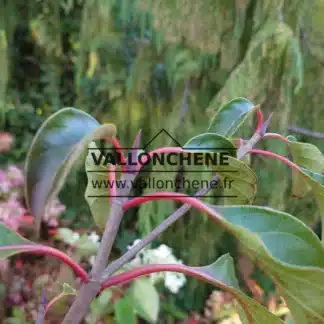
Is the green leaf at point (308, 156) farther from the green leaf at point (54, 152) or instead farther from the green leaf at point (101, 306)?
the green leaf at point (101, 306)

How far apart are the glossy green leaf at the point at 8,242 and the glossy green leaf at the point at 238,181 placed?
0.49 ft

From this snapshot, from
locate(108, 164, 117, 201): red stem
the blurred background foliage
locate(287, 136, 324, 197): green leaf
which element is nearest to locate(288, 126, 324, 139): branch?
the blurred background foliage

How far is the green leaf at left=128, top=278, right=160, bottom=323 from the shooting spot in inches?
47.1

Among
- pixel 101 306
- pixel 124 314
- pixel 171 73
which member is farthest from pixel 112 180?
pixel 171 73

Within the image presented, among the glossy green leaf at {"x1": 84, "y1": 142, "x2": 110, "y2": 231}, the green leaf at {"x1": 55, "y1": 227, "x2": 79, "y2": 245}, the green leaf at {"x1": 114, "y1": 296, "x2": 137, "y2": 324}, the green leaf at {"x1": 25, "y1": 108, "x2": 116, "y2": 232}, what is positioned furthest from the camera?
the green leaf at {"x1": 55, "y1": 227, "x2": 79, "y2": 245}

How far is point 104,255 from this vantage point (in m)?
0.29

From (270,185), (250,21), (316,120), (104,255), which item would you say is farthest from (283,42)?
(104,255)

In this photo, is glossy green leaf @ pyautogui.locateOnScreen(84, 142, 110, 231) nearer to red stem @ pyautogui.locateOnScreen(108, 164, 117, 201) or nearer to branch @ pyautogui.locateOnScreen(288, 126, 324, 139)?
red stem @ pyautogui.locateOnScreen(108, 164, 117, 201)

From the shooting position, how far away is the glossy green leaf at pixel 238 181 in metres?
0.34

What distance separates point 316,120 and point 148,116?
22.5 inches

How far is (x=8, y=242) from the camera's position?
31 centimetres

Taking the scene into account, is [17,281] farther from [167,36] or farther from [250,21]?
[250,21]

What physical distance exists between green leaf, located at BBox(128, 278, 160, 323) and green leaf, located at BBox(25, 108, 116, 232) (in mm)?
987

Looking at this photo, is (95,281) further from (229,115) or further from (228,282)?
(229,115)
